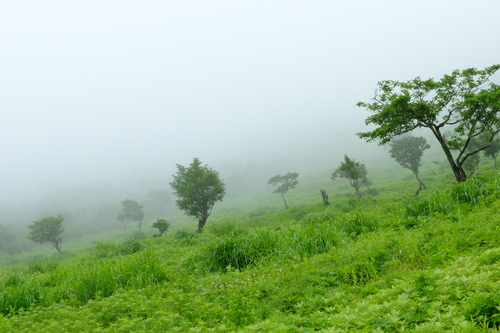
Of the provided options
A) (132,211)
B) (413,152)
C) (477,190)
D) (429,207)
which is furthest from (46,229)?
(413,152)

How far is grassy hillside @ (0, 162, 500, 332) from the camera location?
3.42 metres

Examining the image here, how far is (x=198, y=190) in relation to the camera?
97.0 ft

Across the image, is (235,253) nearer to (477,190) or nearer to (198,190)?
(477,190)

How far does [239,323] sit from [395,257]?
408 centimetres

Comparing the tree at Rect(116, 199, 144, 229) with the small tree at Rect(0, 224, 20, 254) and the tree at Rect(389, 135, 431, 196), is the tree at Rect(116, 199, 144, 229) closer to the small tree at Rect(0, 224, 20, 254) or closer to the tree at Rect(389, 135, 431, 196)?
the small tree at Rect(0, 224, 20, 254)

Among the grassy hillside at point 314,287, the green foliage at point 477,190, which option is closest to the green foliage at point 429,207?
the grassy hillside at point 314,287

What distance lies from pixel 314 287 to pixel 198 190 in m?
24.8

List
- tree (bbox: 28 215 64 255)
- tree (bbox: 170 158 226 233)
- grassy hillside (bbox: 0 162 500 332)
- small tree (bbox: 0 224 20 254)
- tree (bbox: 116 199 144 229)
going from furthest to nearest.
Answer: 1. tree (bbox: 116 199 144 229)
2. small tree (bbox: 0 224 20 254)
3. tree (bbox: 28 215 64 255)
4. tree (bbox: 170 158 226 233)
5. grassy hillside (bbox: 0 162 500 332)

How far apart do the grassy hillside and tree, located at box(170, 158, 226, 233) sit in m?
18.1

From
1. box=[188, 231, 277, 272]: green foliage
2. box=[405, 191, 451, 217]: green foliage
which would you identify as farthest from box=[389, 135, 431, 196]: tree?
box=[188, 231, 277, 272]: green foliage

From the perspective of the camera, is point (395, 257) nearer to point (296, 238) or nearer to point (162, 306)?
point (296, 238)

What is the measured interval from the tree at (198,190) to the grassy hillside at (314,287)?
18105 millimetres

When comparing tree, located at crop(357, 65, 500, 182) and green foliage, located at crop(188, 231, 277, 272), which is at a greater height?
tree, located at crop(357, 65, 500, 182)

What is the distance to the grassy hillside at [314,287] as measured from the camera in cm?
342
